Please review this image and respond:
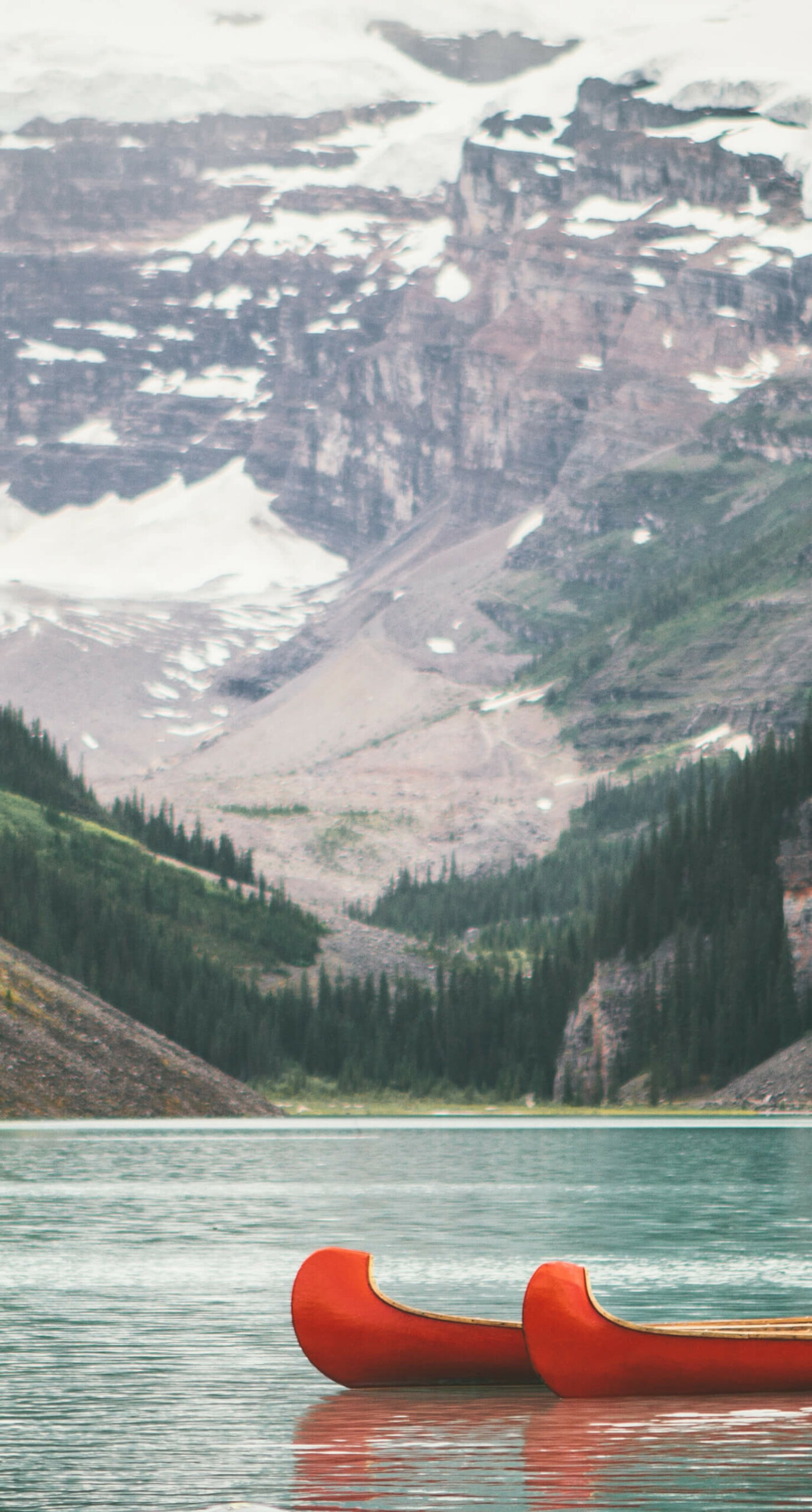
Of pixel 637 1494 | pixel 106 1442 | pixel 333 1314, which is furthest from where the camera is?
pixel 333 1314

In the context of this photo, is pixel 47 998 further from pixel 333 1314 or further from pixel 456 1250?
pixel 333 1314

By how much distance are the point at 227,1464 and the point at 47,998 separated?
5002 inches

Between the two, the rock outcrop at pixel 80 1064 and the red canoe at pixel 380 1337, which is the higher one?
the red canoe at pixel 380 1337

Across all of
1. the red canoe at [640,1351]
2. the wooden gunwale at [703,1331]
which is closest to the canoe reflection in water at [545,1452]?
the red canoe at [640,1351]

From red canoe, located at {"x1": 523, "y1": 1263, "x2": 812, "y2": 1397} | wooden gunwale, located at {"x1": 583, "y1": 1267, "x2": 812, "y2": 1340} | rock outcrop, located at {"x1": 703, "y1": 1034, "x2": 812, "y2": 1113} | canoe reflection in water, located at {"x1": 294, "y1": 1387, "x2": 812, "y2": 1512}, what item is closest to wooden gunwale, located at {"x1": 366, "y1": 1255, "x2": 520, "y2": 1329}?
canoe reflection in water, located at {"x1": 294, "y1": 1387, "x2": 812, "y2": 1512}

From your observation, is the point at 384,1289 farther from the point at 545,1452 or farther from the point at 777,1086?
the point at 777,1086

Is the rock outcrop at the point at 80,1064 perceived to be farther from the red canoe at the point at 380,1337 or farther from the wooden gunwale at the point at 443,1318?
the wooden gunwale at the point at 443,1318

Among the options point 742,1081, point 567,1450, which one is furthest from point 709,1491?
point 742,1081

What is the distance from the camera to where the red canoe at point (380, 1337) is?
41.4 m

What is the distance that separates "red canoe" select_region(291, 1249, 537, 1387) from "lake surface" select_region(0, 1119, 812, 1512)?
0.55m

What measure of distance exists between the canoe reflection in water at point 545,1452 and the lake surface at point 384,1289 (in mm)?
78

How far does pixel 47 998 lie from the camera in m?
158

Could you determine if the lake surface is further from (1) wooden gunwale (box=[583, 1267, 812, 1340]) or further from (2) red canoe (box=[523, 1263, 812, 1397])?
(1) wooden gunwale (box=[583, 1267, 812, 1340])

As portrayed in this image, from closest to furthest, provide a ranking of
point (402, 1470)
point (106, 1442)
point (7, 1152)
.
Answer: point (402, 1470) → point (106, 1442) → point (7, 1152)
